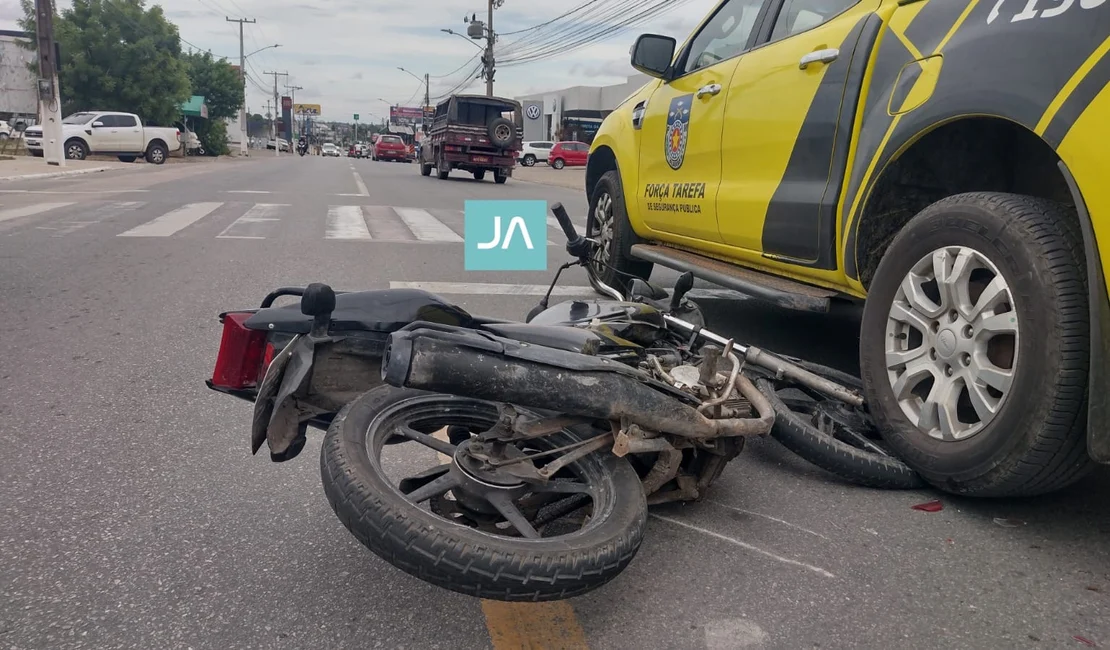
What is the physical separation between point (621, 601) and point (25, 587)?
1522 mm

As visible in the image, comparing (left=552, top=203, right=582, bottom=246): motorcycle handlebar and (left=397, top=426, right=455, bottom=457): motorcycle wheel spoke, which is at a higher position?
(left=552, top=203, right=582, bottom=246): motorcycle handlebar

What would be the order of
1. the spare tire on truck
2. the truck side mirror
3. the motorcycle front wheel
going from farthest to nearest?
the spare tire on truck → the truck side mirror → the motorcycle front wheel

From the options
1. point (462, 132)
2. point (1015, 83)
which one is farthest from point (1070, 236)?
point (462, 132)

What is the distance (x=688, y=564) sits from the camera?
2.45 m

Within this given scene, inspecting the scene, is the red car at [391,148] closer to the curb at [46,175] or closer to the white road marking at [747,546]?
the curb at [46,175]

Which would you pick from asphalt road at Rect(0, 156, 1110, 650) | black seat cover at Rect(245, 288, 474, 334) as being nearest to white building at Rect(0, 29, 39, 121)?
asphalt road at Rect(0, 156, 1110, 650)

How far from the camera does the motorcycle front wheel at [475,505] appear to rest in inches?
73.9

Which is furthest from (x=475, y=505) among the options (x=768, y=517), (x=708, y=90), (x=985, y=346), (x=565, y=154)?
(x=565, y=154)

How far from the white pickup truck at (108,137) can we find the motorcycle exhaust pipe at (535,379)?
3205 cm

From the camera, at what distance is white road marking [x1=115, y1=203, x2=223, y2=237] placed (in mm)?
9027

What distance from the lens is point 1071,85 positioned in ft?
7.52

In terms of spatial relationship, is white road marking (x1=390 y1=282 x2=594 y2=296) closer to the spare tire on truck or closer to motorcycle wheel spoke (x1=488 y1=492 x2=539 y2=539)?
motorcycle wheel spoke (x1=488 y1=492 x2=539 y2=539)

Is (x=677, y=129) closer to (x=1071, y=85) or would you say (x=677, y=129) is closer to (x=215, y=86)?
(x=1071, y=85)

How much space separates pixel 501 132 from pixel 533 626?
23.1 meters
